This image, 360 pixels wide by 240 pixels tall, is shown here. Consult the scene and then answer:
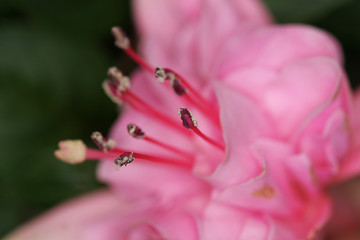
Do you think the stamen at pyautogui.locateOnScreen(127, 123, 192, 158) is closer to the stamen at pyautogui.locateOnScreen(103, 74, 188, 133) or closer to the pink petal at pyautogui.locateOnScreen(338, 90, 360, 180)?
the stamen at pyautogui.locateOnScreen(103, 74, 188, 133)

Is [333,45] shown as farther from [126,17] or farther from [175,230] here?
[126,17]

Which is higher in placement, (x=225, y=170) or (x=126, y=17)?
(x=126, y=17)

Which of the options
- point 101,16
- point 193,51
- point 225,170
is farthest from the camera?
point 101,16

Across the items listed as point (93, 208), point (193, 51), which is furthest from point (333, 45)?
point (93, 208)

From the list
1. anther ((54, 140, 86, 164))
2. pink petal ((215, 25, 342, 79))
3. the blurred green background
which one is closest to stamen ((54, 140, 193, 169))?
anther ((54, 140, 86, 164))

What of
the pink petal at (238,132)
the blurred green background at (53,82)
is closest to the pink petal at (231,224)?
the pink petal at (238,132)

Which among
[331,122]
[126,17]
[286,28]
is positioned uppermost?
[126,17]

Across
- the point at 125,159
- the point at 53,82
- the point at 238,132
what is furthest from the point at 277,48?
the point at 53,82

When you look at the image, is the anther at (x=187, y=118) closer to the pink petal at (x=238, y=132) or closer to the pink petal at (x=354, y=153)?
the pink petal at (x=238, y=132)
